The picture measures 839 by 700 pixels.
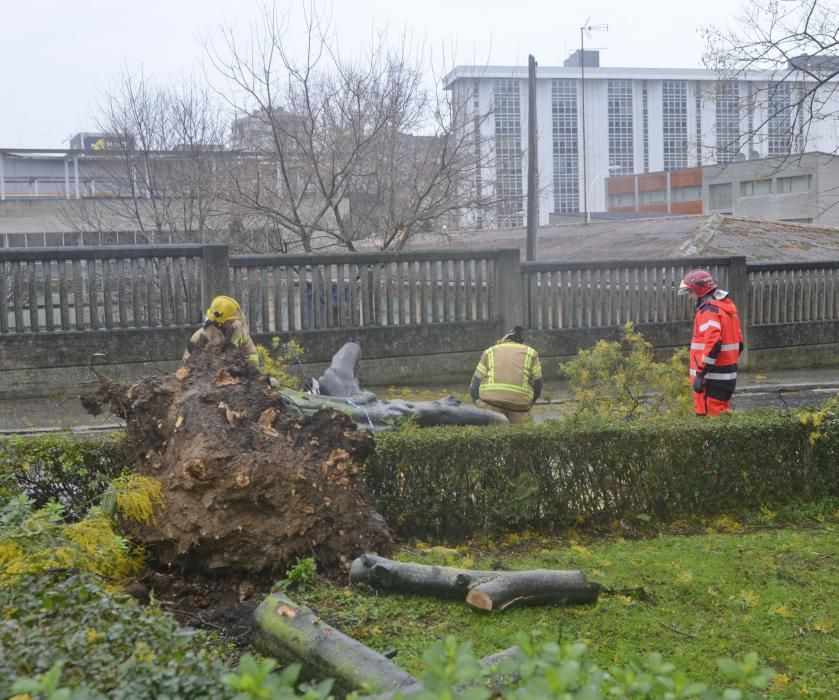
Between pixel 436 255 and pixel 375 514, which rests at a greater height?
pixel 436 255

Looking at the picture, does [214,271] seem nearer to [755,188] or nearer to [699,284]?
[699,284]

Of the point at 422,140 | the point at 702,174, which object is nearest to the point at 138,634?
Answer: the point at 422,140

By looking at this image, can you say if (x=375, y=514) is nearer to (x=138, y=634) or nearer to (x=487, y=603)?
(x=487, y=603)

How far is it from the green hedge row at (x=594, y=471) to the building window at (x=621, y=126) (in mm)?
85006

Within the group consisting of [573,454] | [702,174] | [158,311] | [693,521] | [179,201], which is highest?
[702,174]

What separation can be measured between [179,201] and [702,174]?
51069 millimetres

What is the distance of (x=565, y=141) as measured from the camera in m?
88.6

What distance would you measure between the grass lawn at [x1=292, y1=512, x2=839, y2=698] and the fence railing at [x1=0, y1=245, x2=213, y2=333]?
845 centimetres

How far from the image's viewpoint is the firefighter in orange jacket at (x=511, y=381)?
9742 millimetres

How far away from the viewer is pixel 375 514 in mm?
6695

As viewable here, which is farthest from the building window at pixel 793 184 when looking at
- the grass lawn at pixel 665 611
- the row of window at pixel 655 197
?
the grass lawn at pixel 665 611

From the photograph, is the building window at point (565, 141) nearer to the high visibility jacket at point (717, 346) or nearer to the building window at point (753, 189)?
the building window at point (753, 189)

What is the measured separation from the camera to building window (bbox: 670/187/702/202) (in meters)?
75.3

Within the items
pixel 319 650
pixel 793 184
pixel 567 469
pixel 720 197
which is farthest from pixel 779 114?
pixel 720 197
